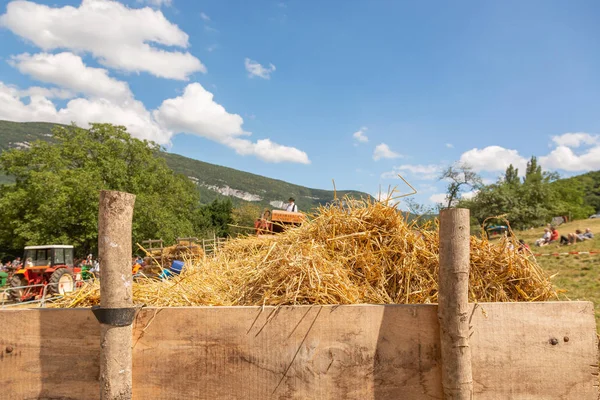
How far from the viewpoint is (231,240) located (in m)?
4.71

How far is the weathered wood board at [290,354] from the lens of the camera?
6.35 feet

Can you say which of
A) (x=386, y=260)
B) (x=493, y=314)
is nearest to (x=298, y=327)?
(x=386, y=260)

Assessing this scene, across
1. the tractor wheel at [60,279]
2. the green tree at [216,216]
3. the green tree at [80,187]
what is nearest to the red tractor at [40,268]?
the tractor wheel at [60,279]

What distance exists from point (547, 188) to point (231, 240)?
5961 centimetres

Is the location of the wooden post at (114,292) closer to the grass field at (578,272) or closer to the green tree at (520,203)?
the grass field at (578,272)

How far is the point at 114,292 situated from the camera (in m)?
1.87

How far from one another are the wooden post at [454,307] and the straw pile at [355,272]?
33cm

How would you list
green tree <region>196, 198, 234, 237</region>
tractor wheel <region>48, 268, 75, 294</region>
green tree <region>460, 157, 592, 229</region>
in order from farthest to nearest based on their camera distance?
green tree <region>196, 198, 234, 237</region> → green tree <region>460, 157, 592, 229</region> → tractor wheel <region>48, 268, 75, 294</region>

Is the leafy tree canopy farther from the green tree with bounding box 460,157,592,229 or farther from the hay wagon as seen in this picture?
the green tree with bounding box 460,157,592,229

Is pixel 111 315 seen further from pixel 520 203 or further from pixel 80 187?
pixel 520 203

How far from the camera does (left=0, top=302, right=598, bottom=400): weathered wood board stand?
6.35ft

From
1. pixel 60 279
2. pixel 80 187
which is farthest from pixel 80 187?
pixel 60 279

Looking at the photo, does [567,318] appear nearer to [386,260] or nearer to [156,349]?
[386,260]

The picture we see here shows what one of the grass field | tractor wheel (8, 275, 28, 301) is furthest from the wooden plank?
tractor wheel (8, 275, 28, 301)
